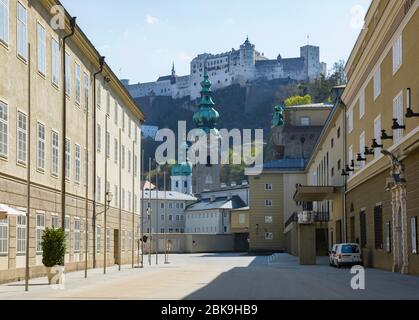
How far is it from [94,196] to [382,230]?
590 inches

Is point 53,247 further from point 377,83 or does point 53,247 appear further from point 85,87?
point 377,83

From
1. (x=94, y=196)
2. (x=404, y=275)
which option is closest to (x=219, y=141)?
(x=94, y=196)

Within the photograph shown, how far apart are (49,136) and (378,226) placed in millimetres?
16224

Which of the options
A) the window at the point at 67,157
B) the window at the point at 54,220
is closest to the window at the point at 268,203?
the window at the point at 67,157

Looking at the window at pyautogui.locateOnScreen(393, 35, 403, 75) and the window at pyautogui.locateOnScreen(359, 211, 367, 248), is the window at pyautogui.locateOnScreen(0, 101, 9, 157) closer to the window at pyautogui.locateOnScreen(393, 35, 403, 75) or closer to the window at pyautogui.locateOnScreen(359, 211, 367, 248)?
the window at pyautogui.locateOnScreen(393, 35, 403, 75)

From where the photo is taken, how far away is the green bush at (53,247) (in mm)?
27297

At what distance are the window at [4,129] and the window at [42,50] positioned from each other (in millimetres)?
5207

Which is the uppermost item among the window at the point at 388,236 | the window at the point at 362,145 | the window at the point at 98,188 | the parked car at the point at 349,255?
the window at the point at 362,145

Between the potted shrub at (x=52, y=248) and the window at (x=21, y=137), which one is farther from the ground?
the window at (x=21, y=137)

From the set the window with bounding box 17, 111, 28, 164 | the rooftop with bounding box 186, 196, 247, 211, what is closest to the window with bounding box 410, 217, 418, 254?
the window with bounding box 17, 111, 28, 164

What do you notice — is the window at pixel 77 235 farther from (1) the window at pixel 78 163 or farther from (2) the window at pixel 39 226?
(2) the window at pixel 39 226

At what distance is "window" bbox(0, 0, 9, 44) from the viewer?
87.8ft

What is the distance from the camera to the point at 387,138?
34.6 metres

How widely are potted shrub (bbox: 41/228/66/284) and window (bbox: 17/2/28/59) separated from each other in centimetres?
652
